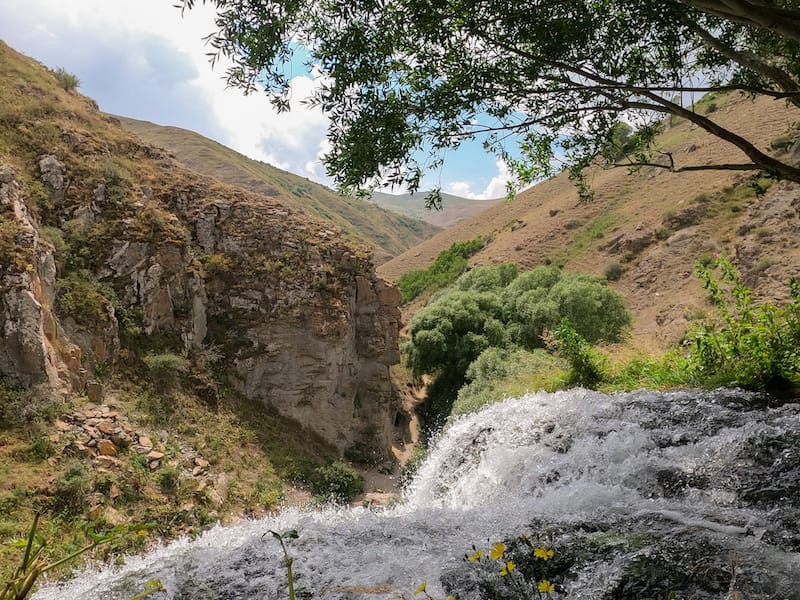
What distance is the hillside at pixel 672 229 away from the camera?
76.1 ft

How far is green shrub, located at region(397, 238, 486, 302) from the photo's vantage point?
43688 millimetres

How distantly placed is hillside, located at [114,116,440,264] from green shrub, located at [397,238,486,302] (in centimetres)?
1848

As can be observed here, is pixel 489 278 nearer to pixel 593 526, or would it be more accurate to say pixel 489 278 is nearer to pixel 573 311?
pixel 573 311

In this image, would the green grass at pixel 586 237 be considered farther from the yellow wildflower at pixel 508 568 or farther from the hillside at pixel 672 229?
the yellow wildflower at pixel 508 568

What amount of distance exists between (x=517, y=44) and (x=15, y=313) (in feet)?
38.1

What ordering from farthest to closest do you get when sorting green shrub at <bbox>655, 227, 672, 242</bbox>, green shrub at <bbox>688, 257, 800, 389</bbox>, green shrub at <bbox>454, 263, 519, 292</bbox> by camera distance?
green shrub at <bbox>655, 227, 672, 242</bbox>, green shrub at <bbox>454, 263, 519, 292</bbox>, green shrub at <bbox>688, 257, 800, 389</bbox>

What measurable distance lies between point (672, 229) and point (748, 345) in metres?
28.8

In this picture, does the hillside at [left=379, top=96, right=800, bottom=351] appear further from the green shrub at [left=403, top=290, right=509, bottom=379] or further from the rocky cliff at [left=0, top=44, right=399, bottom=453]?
the rocky cliff at [left=0, top=44, right=399, bottom=453]

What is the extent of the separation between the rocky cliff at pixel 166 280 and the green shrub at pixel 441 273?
22.8m

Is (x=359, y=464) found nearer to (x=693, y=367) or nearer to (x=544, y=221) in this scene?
(x=693, y=367)

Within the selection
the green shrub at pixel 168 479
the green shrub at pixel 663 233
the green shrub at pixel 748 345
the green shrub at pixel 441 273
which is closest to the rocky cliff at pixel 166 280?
the green shrub at pixel 168 479

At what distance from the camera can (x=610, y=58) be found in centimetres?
541

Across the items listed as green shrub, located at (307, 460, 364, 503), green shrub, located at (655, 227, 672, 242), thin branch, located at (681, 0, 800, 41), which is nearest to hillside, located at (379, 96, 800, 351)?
green shrub, located at (655, 227, 672, 242)

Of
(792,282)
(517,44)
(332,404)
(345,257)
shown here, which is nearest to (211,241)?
(345,257)
